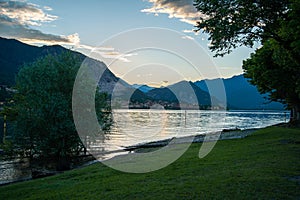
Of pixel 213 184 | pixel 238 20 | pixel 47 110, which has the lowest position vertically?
pixel 213 184

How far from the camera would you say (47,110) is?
32312 mm

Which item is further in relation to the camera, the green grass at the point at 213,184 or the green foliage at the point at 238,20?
the green foliage at the point at 238,20

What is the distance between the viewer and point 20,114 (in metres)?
33.1

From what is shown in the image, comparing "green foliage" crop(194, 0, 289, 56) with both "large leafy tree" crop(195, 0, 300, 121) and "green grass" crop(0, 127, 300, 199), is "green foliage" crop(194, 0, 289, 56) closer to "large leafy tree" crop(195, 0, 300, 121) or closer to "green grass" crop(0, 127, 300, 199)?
"large leafy tree" crop(195, 0, 300, 121)

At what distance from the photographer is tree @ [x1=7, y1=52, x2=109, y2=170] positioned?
1280 inches

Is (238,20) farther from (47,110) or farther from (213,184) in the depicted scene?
(47,110)

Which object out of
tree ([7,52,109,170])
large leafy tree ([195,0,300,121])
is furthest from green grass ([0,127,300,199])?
tree ([7,52,109,170])

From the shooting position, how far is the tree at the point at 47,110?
32.5 m

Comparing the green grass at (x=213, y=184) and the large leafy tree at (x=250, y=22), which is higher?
the large leafy tree at (x=250, y=22)

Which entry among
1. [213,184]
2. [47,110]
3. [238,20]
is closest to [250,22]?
[238,20]

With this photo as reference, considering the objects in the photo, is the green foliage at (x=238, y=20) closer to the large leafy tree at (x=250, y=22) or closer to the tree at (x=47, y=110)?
the large leafy tree at (x=250, y=22)

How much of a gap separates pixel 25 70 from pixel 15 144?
917 cm

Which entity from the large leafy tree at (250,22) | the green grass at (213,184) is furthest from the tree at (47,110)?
the large leafy tree at (250,22)

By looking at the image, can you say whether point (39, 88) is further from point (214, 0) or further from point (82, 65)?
point (214, 0)
